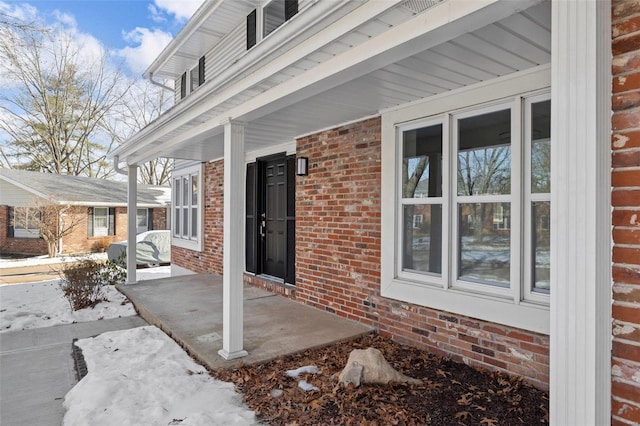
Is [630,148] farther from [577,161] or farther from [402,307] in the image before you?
[402,307]

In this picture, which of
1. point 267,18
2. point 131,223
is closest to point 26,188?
point 131,223

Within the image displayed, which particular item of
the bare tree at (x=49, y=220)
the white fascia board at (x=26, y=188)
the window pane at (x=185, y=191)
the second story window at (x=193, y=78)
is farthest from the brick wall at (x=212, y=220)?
the white fascia board at (x=26, y=188)

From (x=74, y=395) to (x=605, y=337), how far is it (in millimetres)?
3491

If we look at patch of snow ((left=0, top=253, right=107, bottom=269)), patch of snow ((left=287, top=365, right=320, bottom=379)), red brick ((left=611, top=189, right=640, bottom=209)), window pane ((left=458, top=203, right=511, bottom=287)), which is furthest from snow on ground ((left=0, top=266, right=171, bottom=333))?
patch of snow ((left=0, top=253, right=107, bottom=269))

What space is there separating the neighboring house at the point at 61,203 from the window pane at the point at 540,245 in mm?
16855

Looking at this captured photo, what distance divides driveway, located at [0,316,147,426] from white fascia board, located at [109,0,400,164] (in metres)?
2.68

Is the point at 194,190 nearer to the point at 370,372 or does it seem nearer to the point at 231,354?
→ the point at 231,354

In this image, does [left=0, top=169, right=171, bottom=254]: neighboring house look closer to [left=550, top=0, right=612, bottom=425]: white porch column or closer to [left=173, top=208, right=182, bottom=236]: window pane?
[left=173, top=208, right=182, bottom=236]: window pane

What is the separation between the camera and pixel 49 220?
48.5ft

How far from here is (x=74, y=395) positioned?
2977 millimetres

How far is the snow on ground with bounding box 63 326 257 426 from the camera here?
2588mm

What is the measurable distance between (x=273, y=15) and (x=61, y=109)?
19283 mm

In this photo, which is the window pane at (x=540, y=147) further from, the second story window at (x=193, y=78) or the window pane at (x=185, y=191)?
the window pane at (x=185, y=191)

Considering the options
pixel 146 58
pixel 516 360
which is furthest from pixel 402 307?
pixel 146 58
